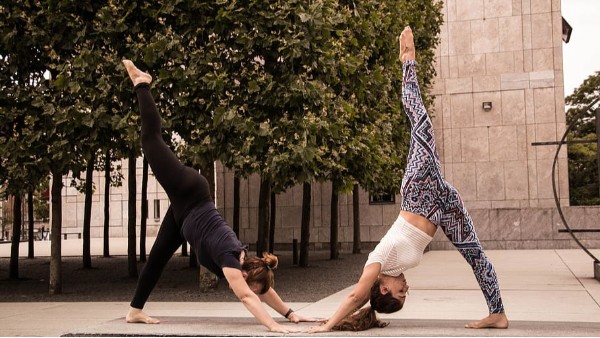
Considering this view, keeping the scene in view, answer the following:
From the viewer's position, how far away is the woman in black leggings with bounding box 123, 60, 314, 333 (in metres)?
6.98

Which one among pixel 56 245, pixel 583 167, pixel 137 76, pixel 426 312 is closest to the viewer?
pixel 137 76

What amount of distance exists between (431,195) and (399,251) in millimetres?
745

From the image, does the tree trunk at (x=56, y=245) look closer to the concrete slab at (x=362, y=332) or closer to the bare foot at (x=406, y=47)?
the concrete slab at (x=362, y=332)

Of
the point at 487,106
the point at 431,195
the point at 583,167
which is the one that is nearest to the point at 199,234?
the point at 431,195

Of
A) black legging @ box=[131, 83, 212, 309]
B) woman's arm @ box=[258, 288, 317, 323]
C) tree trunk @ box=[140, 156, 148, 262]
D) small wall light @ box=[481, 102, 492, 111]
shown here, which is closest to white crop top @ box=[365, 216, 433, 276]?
woman's arm @ box=[258, 288, 317, 323]

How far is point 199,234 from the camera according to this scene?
7.16 metres

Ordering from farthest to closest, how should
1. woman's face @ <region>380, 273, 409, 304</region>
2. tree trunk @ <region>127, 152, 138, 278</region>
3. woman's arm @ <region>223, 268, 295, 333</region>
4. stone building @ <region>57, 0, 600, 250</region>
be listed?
stone building @ <region>57, 0, 600, 250</region>
tree trunk @ <region>127, 152, 138, 278</region>
woman's arm @ <region>223, 268, 295, 333</region>
woman's face @ <region>380, 273, 409, 304</region>

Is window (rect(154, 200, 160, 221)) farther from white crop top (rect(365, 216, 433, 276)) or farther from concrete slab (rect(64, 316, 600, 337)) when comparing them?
white crop top (rect(365, 216, 433, 276))

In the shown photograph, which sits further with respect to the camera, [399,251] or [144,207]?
[144,207]

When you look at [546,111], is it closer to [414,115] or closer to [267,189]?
[267,189]

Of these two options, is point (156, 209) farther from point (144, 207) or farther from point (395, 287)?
point (395, 287)

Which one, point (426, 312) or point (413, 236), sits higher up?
point (413, 236)

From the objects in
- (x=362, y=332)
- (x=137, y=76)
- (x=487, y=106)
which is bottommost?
(x=362, y=332)

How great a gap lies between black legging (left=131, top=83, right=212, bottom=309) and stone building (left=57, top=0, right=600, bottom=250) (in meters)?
22.0
